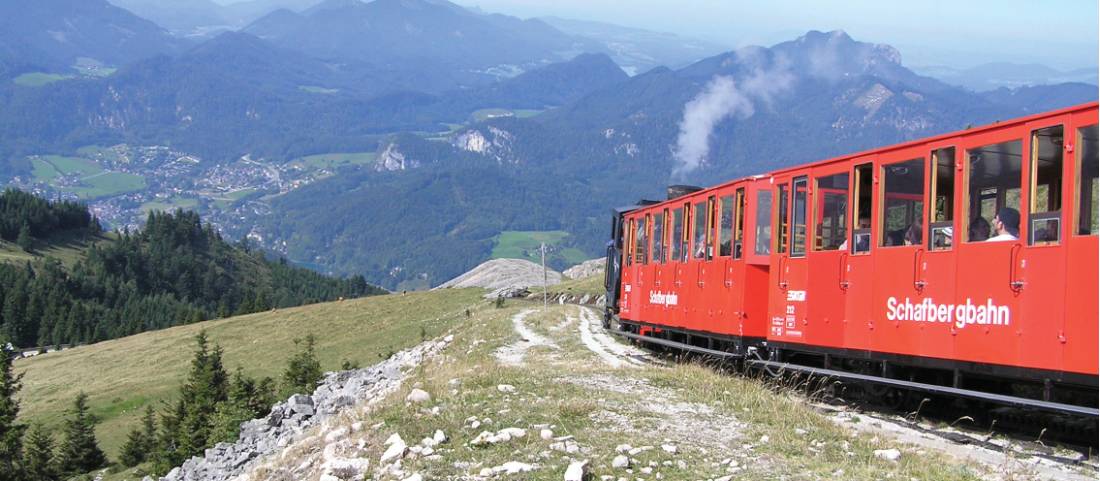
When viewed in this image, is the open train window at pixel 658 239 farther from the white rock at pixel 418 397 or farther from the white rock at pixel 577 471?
the white rock at pixel 577 471

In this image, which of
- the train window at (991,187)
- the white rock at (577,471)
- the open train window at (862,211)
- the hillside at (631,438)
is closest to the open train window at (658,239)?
the hillside at (631,438)

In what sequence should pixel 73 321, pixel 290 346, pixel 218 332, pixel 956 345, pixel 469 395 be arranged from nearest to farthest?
pixel 956 345, pixel 469 395, pixel 290 346, pixel 218 332, pixel 73 321

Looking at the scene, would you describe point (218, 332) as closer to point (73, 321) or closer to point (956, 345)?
point (73, 321)

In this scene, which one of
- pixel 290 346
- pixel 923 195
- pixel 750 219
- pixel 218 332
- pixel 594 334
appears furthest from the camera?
pixel 218 332

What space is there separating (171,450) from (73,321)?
112 meters

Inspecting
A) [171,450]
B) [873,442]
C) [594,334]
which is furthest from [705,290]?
[171,450]

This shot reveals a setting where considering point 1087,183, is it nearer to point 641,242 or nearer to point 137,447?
point 641,242

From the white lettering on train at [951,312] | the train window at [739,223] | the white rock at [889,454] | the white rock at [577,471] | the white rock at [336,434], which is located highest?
the train window at [739,223]

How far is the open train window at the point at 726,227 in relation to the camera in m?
23.3

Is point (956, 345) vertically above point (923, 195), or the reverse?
point (923, 195)

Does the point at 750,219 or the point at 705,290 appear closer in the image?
the point at 750,219

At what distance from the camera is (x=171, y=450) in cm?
4831

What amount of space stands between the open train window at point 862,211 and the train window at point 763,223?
3564mm

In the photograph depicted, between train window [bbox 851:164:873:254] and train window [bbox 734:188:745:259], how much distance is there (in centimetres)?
487
